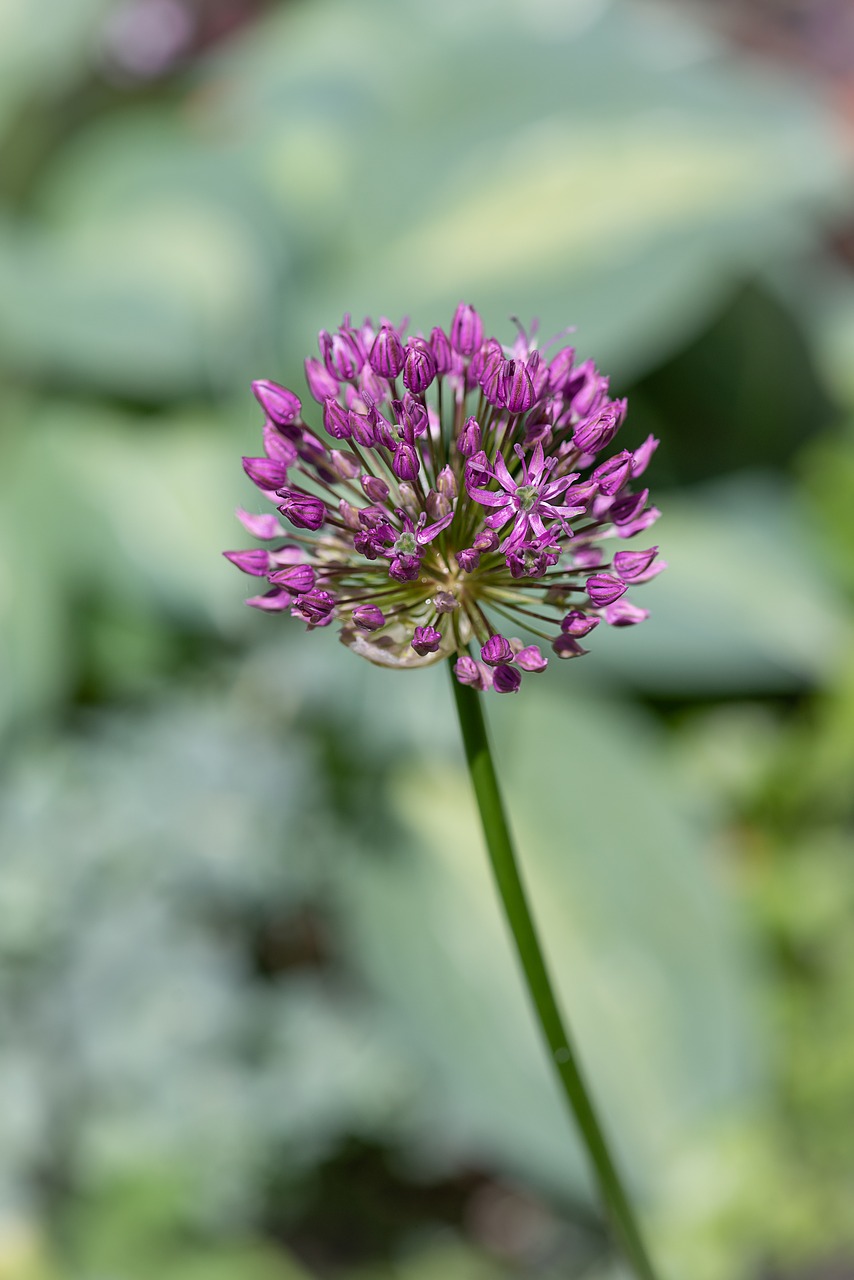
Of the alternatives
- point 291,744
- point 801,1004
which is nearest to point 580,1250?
point 801,1004

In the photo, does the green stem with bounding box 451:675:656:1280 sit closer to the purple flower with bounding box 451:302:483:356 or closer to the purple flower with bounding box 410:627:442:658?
the purple flower with bounding box 410:627:442:658

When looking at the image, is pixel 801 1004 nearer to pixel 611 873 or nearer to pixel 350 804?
pixel 611 873

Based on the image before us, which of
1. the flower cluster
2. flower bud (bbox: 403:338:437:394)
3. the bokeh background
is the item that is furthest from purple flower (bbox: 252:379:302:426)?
the bokeh background

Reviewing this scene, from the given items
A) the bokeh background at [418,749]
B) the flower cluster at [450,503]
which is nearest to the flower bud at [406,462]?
the flower cluster at [450,503]

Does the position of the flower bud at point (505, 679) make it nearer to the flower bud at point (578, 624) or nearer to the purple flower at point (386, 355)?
the flower bud at point (578, 624)

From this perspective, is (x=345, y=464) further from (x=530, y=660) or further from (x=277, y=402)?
(x=530, y=660)

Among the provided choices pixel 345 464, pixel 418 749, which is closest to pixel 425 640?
pixel 345 464
